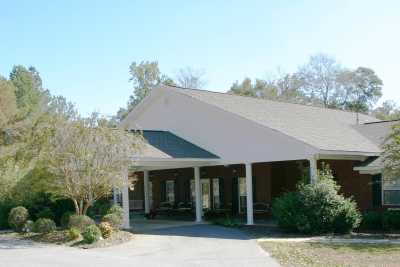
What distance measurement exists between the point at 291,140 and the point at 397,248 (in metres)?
6.77

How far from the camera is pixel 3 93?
4619cm

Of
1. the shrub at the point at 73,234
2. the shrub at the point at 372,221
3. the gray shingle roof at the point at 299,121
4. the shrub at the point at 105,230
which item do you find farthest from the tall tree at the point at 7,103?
the shrub at the point at 372,221

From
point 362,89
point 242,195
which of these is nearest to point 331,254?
point 242,195

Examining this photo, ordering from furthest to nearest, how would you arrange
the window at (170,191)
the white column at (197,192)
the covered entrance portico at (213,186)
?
the window at (170,191) → the covered entrance portico at (213,186) → the white column at (197,192)

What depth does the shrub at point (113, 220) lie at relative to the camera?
1892 centimetres

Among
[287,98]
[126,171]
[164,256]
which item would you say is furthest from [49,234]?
[287,98]

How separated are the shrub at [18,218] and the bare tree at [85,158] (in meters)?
2.57

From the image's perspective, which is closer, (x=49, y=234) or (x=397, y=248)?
(x=397, y=248)

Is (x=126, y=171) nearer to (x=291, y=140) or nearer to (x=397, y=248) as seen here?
(x=291, y=140)

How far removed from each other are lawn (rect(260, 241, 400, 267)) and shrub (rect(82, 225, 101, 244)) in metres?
5.13

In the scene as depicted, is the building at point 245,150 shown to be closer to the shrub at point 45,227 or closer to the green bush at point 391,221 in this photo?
the green bush at point 391,221

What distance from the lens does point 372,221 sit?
2042 centimetres

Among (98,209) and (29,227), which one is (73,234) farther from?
(98,209)

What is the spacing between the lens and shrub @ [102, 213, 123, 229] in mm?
18917
